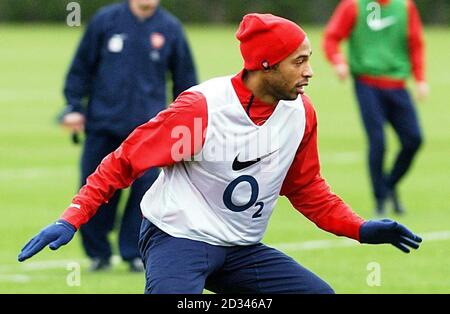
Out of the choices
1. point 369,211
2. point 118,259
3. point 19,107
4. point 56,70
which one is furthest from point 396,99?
point 56,70

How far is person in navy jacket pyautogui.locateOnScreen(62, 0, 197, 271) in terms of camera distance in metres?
11.5

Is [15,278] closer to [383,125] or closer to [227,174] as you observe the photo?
[227,174]

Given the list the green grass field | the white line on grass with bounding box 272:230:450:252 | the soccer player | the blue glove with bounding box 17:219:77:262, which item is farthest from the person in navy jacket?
the blue glove with bounding box 17:219:77:262

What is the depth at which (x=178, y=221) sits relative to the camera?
23.8 ft

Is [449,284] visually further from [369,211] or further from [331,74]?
[331,74]

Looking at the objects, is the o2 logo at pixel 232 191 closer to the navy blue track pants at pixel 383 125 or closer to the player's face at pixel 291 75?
the player's face at pixel 291 75

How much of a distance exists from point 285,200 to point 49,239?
9.50m

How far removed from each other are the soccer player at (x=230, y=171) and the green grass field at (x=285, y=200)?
3.50 m

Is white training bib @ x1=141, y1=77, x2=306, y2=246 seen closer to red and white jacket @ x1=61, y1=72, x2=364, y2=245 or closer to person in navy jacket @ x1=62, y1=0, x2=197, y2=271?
red and white jacket @ x1=61, y1=72, x2=364, y2=245

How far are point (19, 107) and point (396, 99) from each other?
547 inches

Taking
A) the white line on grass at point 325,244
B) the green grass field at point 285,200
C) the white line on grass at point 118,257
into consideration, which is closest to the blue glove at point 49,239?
the green grass field at point 285,200

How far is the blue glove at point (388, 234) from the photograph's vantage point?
7379mm

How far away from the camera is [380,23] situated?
1488 cm

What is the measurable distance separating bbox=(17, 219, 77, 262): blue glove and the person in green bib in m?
8.19
